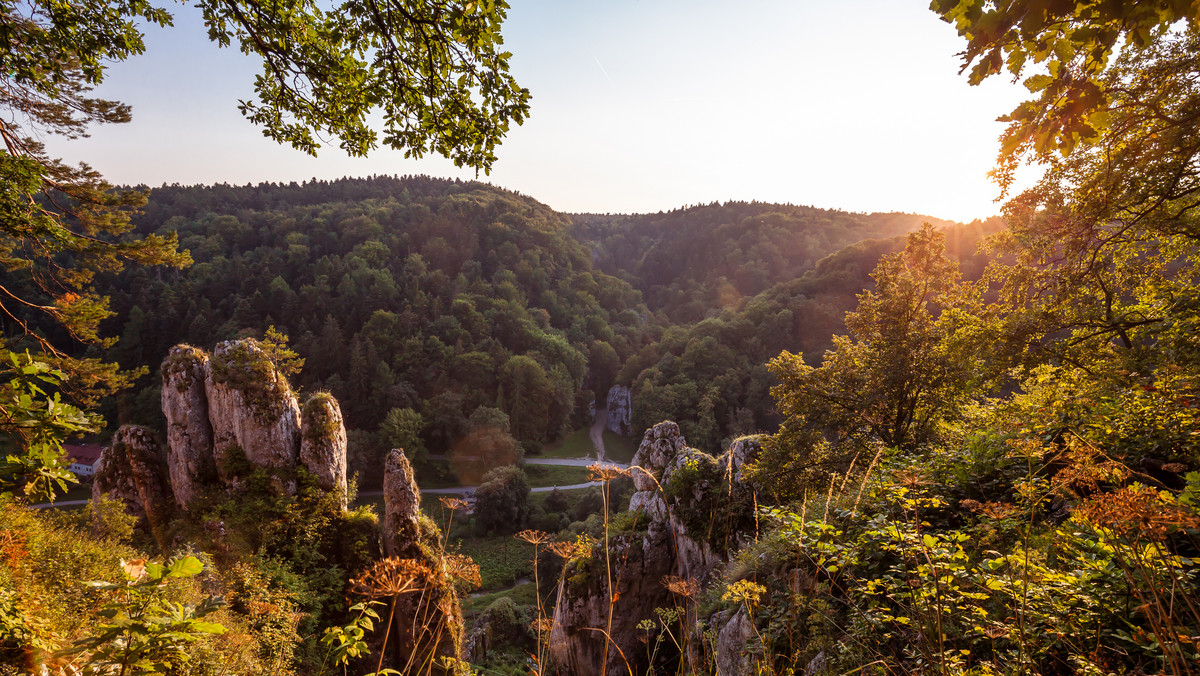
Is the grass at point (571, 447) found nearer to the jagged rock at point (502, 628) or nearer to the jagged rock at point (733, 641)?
the jagged rock at point (502, 628)

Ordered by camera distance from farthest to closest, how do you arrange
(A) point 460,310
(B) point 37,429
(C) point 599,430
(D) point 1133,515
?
(A) point 460,310
(C) point 599,430
(B) point 37,429
(D) point 1133,515

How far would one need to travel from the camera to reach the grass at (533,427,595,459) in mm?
56219

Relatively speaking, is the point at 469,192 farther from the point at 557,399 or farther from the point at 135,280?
the point at 557,399

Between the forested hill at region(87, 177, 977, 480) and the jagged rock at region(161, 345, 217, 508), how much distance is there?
107 ft

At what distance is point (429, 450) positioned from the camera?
54.7m

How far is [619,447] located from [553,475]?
14.3 meters

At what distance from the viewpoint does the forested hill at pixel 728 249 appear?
309 ft

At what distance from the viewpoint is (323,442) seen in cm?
1436

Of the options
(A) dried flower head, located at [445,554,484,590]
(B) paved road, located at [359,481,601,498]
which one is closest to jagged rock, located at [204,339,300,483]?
(A) dried flower head, located at [445,554,484,590]

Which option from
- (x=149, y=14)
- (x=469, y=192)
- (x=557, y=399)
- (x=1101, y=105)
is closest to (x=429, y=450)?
(x=557, y=399)

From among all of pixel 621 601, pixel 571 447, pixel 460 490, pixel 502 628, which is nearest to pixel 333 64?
pixel 621 601

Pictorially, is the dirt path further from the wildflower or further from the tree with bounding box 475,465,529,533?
the wildflower

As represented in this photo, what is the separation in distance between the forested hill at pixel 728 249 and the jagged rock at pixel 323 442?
79.9 meters

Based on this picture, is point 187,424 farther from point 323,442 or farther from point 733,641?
point 733,641
